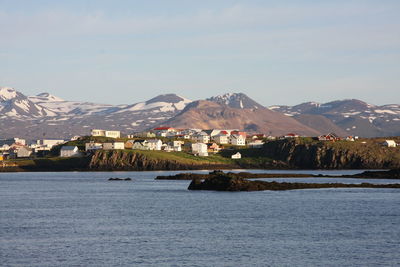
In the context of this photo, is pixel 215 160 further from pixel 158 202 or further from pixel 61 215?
pixel 61 215

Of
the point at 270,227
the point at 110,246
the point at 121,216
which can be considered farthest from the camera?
the point at 121,216

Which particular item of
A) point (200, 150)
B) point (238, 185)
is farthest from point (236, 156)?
point (238, 185)

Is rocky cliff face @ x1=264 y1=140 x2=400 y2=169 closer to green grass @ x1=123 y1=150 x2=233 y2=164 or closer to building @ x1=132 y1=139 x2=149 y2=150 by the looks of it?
green grass @ x1=123 y1=150 x2=233 y2=164

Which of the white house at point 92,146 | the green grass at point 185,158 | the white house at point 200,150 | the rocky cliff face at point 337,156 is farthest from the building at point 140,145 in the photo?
the rocky cliff face at point 337,156

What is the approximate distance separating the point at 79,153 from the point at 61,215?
11620cm

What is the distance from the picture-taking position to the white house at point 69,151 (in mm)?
179250

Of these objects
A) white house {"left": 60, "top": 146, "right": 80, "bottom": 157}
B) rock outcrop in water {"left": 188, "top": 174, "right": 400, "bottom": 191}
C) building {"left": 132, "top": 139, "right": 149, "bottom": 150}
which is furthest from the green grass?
rock outcrop in water {"left": 188, "top": 174, "right": 400, "bottom": 191}

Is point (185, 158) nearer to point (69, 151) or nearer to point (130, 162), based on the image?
point (130, 162)

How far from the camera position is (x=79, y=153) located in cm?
17950

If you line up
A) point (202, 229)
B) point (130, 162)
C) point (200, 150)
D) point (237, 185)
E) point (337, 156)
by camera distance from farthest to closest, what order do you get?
point (200, 150)
point (337, 156)
point (130, 162)
point (237, 185)
point (202, 229)

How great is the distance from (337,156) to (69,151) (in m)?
68.2

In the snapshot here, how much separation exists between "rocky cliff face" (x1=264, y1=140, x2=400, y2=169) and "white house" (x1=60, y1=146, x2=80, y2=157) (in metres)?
50.9

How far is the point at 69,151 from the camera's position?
594 ft

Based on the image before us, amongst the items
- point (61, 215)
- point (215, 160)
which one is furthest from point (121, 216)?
point (215, 160)
